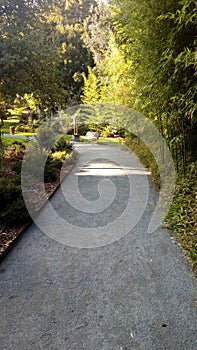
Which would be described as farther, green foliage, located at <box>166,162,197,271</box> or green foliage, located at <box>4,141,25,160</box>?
green foliage, located at <box>4,141,25,160</box>

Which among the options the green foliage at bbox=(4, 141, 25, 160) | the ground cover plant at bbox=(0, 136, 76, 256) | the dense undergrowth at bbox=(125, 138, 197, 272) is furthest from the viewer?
the green foliage at bbox=(4, 141, 25, 160)

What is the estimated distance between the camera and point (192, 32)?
2443mm

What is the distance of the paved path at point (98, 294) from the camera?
1.52 metres

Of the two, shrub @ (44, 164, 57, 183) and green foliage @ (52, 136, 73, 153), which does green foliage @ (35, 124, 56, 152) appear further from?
shrub @ (44, 164, 57, 183)

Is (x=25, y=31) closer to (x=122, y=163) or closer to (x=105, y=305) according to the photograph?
(x=122, y=163)

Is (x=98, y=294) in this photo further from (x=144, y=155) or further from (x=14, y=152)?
A: (x=14, y=152)

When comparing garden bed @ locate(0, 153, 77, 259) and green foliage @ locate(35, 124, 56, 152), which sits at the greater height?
green foliage @ locate(35, 124, 56, 152)

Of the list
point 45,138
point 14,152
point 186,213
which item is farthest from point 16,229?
point 14,152

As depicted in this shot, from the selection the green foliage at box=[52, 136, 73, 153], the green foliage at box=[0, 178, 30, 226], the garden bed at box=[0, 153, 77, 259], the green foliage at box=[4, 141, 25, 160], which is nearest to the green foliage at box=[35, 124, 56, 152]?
the green foliage at box=[52, 136, 73, 153]

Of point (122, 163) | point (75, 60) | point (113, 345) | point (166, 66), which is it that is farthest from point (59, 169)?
point (75, 60)

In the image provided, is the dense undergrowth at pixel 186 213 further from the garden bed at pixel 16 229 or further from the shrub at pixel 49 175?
the shrub at pixel 49 175

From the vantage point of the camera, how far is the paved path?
4.99ft

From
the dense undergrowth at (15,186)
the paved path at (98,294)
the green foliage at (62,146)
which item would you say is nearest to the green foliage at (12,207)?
the dense undergrowth at (15,186)

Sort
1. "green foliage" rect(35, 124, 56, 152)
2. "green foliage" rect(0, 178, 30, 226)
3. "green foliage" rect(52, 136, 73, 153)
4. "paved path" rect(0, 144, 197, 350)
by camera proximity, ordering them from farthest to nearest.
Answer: "green foliage" rect(52, 136, 73, 153) < "green foliage" rect(35, 124, 56, 152) < "green foliage" rect(0, 178, 30, 226) < "paved path" rect(0, 144, 197, 350)
